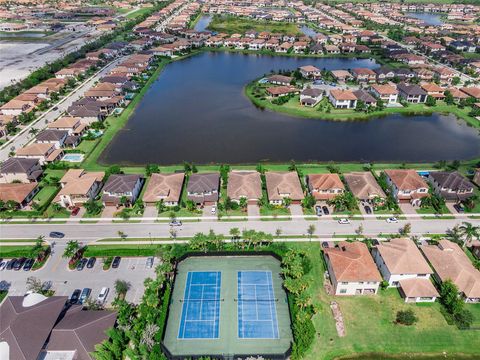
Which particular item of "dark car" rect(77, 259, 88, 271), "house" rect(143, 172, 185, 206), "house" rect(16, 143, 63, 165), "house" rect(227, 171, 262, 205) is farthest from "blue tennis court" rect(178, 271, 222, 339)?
"house" rect(16, 143, 63, 165)

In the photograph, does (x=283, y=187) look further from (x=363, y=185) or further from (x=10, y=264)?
(x=10, y=264)

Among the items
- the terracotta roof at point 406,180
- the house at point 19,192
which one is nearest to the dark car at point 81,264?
the house at point 19,192

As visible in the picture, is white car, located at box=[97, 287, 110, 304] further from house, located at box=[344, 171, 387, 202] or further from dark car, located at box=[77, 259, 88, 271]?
house, located at box=[344, 171, 387, 202]

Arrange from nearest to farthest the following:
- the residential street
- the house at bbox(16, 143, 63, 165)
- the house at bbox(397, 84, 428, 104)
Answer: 1. the residential street
2. the house at bbox(16, 143, 63, 165)
3. the house at bbox(397, 84, 428, 104)

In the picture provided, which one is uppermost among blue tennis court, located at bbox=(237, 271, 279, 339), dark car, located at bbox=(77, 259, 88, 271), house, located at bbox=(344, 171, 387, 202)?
house, located at bbox=(344, 171, 387, 202)

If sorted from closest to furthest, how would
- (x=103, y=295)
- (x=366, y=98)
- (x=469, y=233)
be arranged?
(x=103, y=295) → (x=469, y=233) → (x=366, y=98)

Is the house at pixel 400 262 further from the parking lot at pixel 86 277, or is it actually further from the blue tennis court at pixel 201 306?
the parking lot at pixel 86 277

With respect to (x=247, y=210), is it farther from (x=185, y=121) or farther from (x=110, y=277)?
(x=185, y=121)

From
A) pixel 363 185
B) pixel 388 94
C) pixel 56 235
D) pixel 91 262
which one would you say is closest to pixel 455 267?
pixel 363 185
